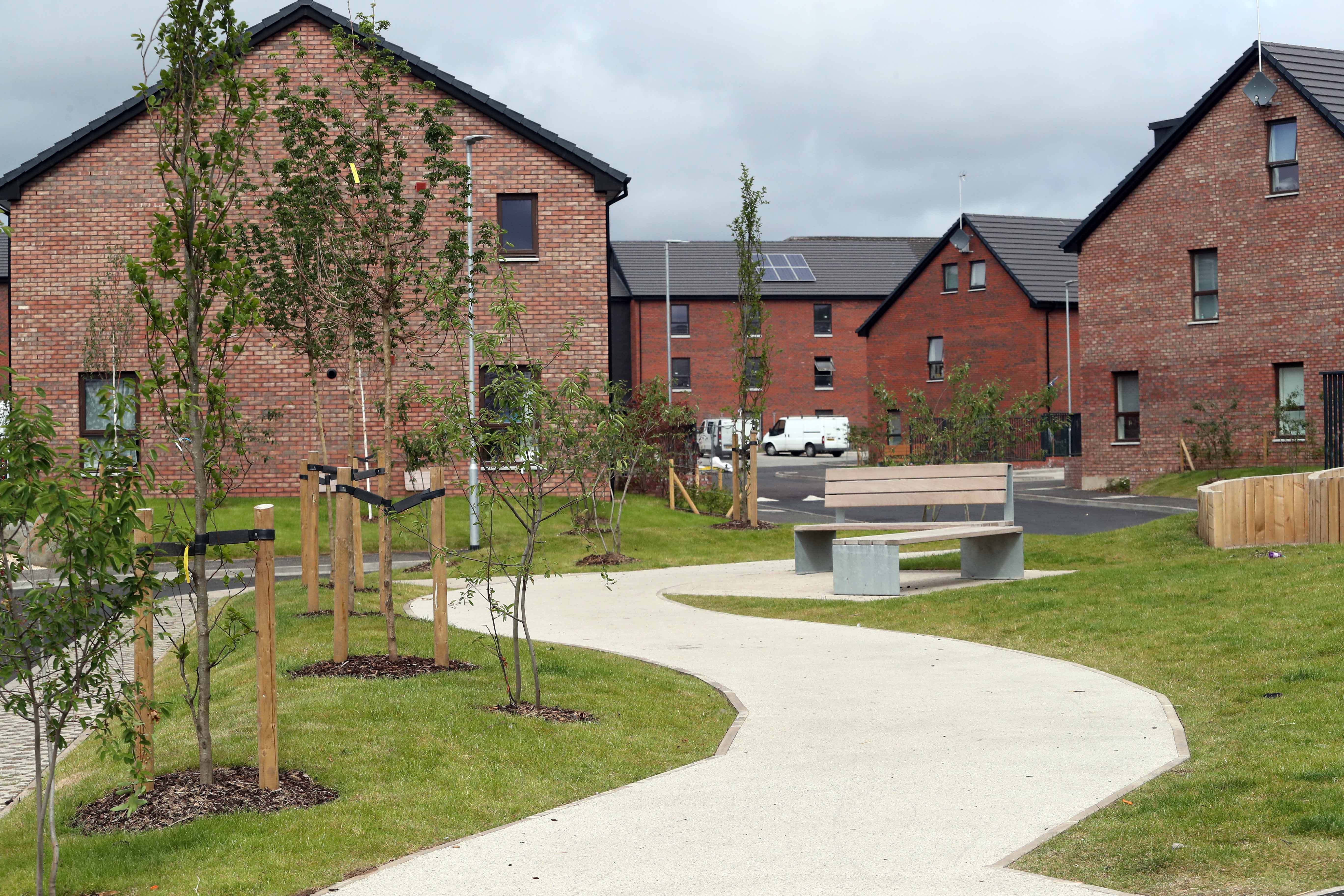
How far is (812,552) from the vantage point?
15.7 m

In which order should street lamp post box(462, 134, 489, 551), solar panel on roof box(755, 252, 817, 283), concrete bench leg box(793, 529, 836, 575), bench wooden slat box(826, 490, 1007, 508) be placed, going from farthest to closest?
solar panel on roof box(755, 252, 817, 283), concrete bench leg box(793, 529, 836, 575), bench wooden slat box(826, 490, 1007, 508), street lamp post box(462, 134, 489, 551)

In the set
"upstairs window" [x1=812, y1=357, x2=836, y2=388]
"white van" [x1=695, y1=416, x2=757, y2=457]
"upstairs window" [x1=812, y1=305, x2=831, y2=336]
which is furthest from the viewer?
"upstairs window" [x1=812, y1=357, x2=836, y2=388]

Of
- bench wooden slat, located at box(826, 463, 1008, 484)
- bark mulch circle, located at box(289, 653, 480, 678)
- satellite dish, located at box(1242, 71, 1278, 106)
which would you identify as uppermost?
satellite dish, located at box(1242, 71, 1278, 106)

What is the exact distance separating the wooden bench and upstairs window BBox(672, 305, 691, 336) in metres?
46.2

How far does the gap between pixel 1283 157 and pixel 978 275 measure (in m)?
18.6

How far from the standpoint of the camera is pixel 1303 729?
6.43 metres

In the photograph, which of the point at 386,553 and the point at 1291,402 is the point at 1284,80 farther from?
the point at 386,553

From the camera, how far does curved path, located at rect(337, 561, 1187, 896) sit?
15.1 ft

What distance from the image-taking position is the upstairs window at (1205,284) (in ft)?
108

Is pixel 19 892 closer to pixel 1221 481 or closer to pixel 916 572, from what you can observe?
pixel 916 572

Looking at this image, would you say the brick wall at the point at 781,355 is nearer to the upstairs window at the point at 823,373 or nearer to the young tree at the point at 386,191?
the upstairs window at the point at 823,373

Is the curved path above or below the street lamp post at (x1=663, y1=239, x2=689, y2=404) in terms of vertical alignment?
below

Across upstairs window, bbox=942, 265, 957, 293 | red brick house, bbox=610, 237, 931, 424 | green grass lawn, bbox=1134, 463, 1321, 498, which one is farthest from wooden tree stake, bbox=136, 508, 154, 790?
red brick house, bbox=610, 237, 931, 424

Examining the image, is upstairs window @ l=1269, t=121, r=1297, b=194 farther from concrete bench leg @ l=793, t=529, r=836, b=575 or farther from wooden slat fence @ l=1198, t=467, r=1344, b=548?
concrete bench leg @ l=793, t=529, r=836, b=575
